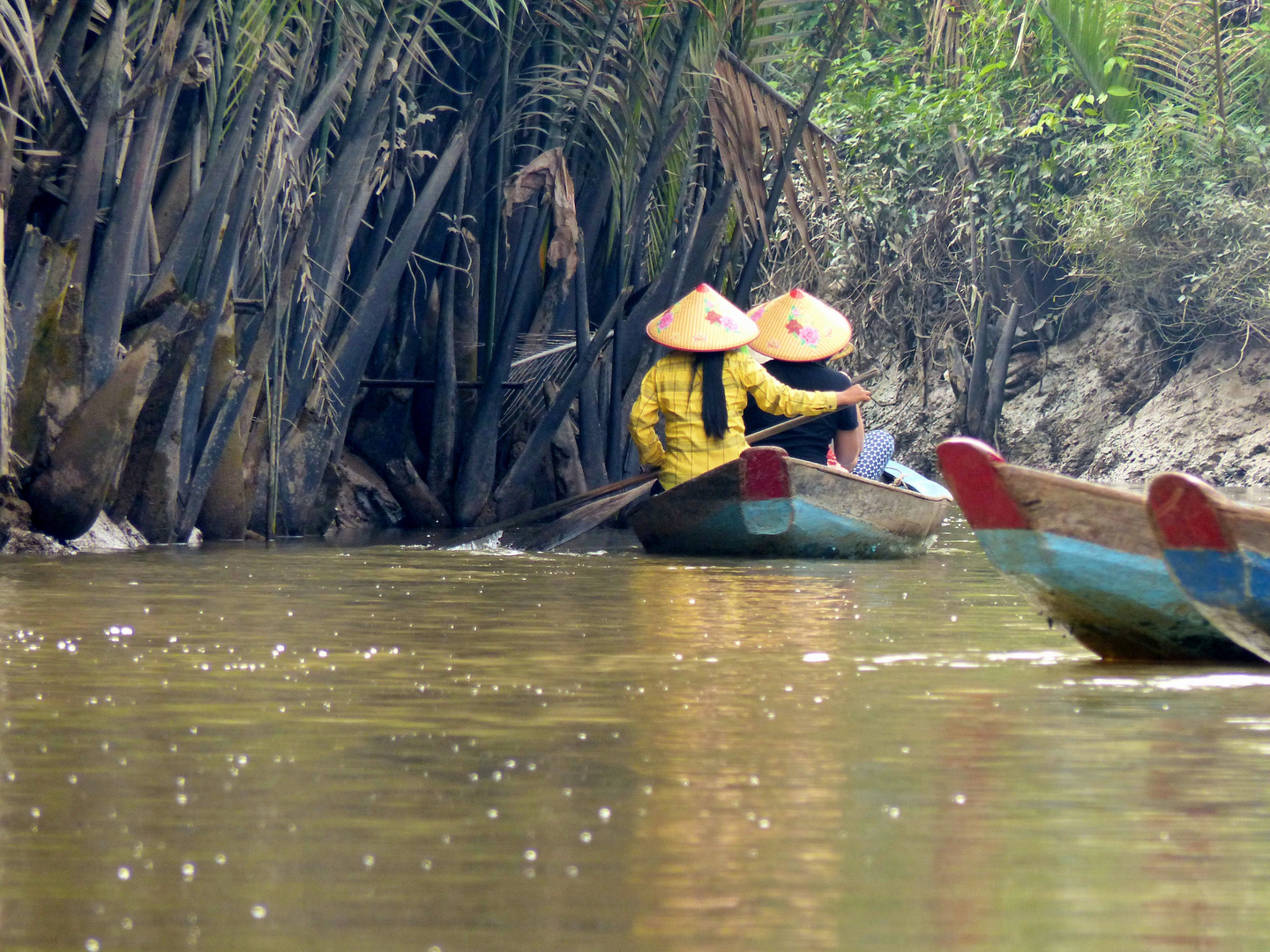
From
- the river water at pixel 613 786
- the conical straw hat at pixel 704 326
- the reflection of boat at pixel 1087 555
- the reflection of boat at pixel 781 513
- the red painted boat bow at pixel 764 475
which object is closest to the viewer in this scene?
the river water at pixel 613 786

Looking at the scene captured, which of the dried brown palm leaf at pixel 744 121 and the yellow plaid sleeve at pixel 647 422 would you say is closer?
the yellow plaid sleeve at pixel 647 422

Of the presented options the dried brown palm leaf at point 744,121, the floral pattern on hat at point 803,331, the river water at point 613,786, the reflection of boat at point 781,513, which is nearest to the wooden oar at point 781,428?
the floral pattern on hat at point 803,331

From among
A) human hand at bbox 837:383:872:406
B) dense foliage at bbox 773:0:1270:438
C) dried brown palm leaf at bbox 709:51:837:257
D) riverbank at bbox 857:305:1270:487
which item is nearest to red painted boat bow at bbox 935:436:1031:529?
human hand at bbox 837:383:872:406

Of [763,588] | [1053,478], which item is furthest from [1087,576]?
[763,588]

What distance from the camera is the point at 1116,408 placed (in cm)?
2073

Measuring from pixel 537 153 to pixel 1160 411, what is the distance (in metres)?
10.5

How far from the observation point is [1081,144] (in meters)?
19.4

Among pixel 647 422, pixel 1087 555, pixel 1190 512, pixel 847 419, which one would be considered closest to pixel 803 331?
pixel 847 419

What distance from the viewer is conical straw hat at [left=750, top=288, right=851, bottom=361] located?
9836 millimetres

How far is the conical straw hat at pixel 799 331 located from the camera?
32.3 feet

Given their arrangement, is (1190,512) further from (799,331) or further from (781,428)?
(799,331)

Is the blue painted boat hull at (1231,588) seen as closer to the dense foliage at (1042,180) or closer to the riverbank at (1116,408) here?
the dense foliage at (1042,180)

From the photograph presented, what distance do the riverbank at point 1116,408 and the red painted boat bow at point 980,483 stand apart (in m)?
14.4

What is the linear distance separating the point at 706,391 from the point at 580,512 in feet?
2.90
